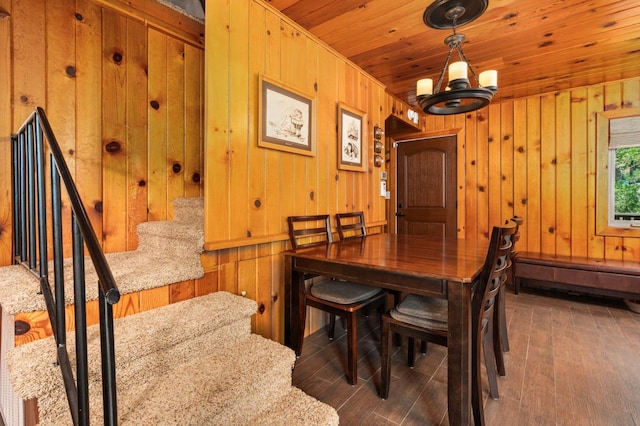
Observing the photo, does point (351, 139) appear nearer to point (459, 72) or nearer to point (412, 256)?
point (459, 72)

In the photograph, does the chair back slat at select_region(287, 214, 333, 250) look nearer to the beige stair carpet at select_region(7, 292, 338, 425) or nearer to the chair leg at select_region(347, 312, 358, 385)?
the chair leg at select_region(347, 312, 358, 385)

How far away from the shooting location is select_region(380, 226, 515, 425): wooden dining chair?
4.79ft

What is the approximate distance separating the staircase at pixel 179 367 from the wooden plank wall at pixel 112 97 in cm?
64

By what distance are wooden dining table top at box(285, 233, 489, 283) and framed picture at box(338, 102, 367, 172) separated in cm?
80

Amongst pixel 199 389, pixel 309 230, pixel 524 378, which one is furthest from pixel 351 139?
pixel 199 389

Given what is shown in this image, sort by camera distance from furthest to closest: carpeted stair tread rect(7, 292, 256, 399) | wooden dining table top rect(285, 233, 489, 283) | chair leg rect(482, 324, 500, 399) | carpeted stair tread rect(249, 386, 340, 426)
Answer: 1. chair leg rect(482, 324, 500, 399)
2. wooden dining table top rect(285, 233, 489, 283)
3. carpeted stair tread rect(249, 386, 340, 426)
4. carpeted stair tread rect(7, 292, 256, 399)

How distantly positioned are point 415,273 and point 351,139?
1802 mm

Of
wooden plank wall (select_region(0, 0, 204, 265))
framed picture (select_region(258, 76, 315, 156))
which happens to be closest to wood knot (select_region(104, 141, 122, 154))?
wooden plank wall (select_region(0, 0, 204, 265))

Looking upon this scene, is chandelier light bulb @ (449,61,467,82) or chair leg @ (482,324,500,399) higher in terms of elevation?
chandelier light bulb @ (449,61,467,82)

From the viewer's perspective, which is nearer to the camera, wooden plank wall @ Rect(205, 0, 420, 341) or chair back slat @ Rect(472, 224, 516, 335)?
chair back slat @ Rect(472, 224, 516, 335)

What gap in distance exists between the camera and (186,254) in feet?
5.89

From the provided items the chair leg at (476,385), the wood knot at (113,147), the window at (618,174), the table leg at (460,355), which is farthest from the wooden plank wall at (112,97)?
the window at (618,174)

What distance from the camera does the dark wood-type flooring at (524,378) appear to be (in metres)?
1.59

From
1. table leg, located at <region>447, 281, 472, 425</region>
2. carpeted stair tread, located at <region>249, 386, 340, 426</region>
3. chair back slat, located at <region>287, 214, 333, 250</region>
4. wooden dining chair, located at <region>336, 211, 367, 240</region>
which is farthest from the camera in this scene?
wooden dining chair, located at <region>336, 211, 367, 240</region>
